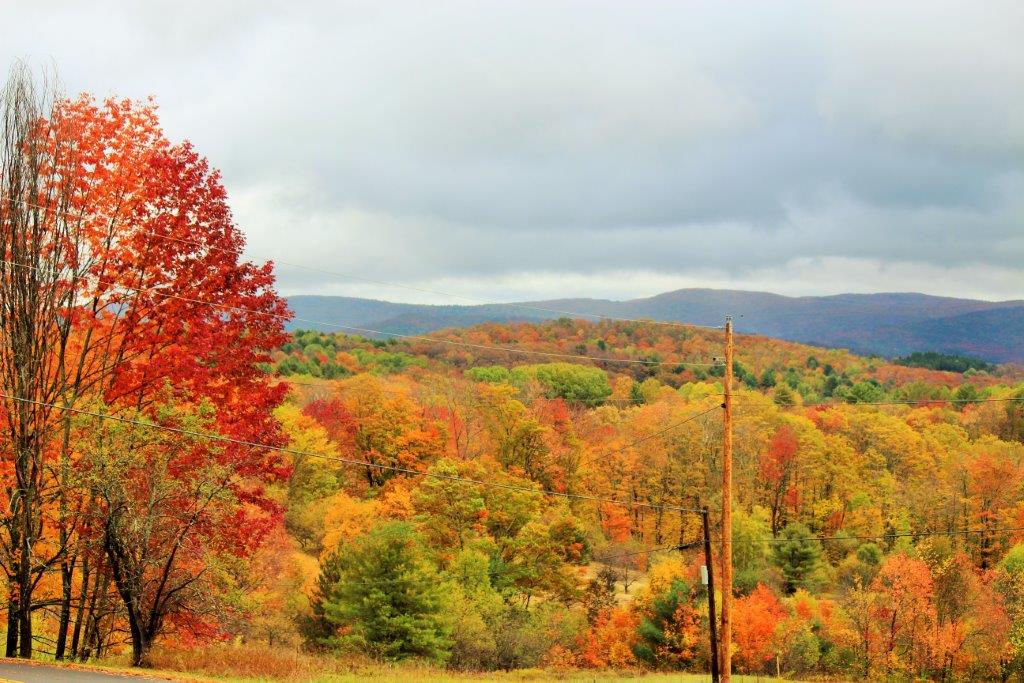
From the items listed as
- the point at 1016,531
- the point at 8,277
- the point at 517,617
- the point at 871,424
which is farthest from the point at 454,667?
the point at 871,424

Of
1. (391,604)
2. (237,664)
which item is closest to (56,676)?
(237,664)

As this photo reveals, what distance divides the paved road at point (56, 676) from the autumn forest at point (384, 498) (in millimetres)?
2101

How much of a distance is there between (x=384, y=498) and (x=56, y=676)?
147ft

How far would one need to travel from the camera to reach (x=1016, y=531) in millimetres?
68812

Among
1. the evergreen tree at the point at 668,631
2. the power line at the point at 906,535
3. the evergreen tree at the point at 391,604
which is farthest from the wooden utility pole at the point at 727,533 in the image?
the power line at the point at 906,535

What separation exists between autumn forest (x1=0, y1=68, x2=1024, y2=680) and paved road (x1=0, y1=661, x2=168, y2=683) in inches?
82.7

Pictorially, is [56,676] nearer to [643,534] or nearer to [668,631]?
[668,631]

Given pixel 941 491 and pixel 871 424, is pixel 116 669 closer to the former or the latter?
pixel 941 491

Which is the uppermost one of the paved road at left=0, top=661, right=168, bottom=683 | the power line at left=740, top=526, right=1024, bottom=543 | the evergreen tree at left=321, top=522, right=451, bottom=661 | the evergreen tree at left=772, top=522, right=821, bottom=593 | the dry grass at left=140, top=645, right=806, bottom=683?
the paved road at left=0, top=661, right=168, bottom=683

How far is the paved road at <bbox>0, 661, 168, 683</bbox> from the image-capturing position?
18.3m

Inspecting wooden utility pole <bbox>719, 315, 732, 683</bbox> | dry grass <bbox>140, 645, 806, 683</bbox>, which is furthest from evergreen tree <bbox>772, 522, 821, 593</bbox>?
dry grass <bbox>140, 645, 806, 683</bbox>

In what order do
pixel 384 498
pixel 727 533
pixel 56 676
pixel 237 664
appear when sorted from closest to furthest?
1. pixel 56 676
2. pixel 237 664
3. pixel 727 533
4. pixel 384 498

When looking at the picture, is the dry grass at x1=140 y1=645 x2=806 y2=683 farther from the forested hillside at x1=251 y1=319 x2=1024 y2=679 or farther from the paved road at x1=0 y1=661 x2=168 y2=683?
the forested hillside at x1=251 y1=319 x2=1024 y2=679

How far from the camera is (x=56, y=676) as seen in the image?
18.8m
